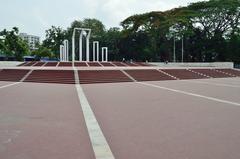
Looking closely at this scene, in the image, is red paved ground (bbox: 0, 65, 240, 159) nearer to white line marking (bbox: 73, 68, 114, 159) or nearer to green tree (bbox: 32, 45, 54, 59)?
white line marking (bbox: 73, 68, 114, 159)

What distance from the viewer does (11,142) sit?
5297 mm

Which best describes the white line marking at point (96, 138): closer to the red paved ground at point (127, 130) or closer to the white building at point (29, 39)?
the red paved ground at point (127, 130)

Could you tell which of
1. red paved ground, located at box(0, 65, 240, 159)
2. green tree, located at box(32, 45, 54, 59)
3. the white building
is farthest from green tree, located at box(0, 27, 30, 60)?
red paved ground, located at box(0, 65, 240, 159)

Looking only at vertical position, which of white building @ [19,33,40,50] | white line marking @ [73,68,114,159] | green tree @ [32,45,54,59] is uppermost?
white building @ [19,33,40,50]

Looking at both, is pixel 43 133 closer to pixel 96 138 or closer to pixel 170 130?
pixel 96 138

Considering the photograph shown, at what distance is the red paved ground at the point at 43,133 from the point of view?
4715mm

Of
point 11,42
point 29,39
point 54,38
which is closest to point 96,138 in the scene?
point 11,42

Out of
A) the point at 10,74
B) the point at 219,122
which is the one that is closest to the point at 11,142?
the point at 219,122

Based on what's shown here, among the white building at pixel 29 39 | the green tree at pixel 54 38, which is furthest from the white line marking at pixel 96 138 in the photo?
the white building at pixel 29 39

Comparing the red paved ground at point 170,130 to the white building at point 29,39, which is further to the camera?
the white building at point 29,39

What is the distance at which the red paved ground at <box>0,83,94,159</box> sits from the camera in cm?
471

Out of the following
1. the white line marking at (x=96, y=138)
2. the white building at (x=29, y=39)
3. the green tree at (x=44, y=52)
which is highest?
the white building at (x=29, y=39)

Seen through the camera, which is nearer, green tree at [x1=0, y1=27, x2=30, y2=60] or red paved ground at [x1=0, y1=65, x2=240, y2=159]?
red paved ground at [x1=0, y1=65, x2=240, y2=159]

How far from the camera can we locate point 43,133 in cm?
600
